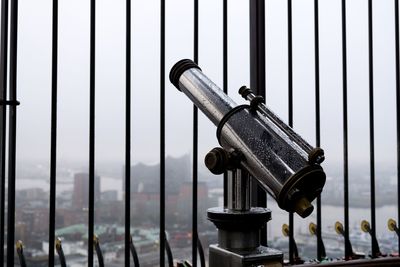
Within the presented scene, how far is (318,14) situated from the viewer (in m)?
1.44

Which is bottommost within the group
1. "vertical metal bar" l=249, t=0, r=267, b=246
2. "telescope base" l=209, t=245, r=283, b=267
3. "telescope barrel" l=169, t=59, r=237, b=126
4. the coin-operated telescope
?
"telescope base" l=209, t=245, r=283, b=267

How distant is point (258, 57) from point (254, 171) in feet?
2.25

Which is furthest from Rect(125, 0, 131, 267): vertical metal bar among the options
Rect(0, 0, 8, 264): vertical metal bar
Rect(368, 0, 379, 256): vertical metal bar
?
Rect(368, 0, 379, 256): vertical metal bar

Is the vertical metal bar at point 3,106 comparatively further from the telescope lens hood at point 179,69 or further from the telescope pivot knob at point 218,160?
the telescope pivot knob at point 218,160

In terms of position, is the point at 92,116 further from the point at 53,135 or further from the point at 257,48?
the point at 257,48

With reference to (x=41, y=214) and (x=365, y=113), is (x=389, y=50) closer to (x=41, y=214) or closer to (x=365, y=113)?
(x=365, y=113)

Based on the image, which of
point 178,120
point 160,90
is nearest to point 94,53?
point 160,90

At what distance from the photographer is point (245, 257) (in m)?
0.74

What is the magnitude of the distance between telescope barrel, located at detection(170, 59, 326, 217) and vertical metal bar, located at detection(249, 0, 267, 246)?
0.45 metres

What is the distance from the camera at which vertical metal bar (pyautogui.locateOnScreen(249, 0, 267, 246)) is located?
1353 millimetres

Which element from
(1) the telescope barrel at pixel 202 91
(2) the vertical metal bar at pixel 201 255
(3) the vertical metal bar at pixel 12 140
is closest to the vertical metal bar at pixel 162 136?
(2) the vertical metal bar at pixel 201 255

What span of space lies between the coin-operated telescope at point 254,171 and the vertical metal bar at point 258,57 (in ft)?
1.69

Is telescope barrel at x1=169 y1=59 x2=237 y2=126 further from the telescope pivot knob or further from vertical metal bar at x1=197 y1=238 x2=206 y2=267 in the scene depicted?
vertical metal bar at x1=197 y1=238 x2=206 y2=267

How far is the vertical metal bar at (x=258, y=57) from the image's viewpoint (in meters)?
1.35
